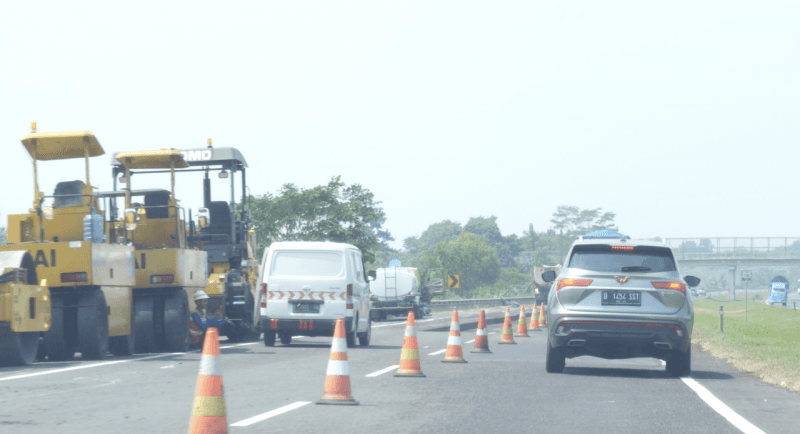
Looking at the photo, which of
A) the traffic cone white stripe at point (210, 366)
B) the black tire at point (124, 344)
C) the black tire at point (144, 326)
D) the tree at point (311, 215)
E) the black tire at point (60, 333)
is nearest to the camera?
the traffic cone white stripe at point (210, 366)

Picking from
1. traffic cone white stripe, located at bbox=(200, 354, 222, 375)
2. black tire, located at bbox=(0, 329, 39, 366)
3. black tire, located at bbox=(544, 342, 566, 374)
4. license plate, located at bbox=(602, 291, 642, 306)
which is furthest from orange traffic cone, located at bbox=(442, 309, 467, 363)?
traffic cone white stripe, located at bbox=(200, 354, 222, 375)

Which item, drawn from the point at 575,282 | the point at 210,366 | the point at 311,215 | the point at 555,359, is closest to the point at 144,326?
the point at 555,359

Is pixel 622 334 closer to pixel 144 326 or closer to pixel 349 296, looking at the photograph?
pixel 349 296

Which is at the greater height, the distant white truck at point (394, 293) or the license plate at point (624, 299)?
the license plate at point (624, 299)

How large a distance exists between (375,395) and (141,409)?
2.58 metres

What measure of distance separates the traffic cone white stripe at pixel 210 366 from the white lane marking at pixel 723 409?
453cm

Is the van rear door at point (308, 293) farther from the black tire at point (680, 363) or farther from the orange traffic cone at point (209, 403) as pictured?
the orange traffic cone at point (209, 403)

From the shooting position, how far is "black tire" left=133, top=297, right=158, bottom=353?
18344mm

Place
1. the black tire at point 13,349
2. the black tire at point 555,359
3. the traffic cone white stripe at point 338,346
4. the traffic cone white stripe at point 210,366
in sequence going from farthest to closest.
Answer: the black tire at point 13,349 → the black tire at point 555,359 → the traffic cone white stripe at point 338,346 → the traffic cone white stripe at point 210,366

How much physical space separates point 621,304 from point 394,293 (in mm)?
31305

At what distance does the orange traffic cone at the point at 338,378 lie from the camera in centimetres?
1020

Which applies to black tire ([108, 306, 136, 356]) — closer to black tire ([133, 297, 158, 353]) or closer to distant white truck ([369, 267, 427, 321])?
black tire ([133, 297, 158, 353])

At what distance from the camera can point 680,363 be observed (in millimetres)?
14430

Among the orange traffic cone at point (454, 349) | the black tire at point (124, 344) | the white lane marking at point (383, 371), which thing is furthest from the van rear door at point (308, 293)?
the white lane marking at point (383, 371)
